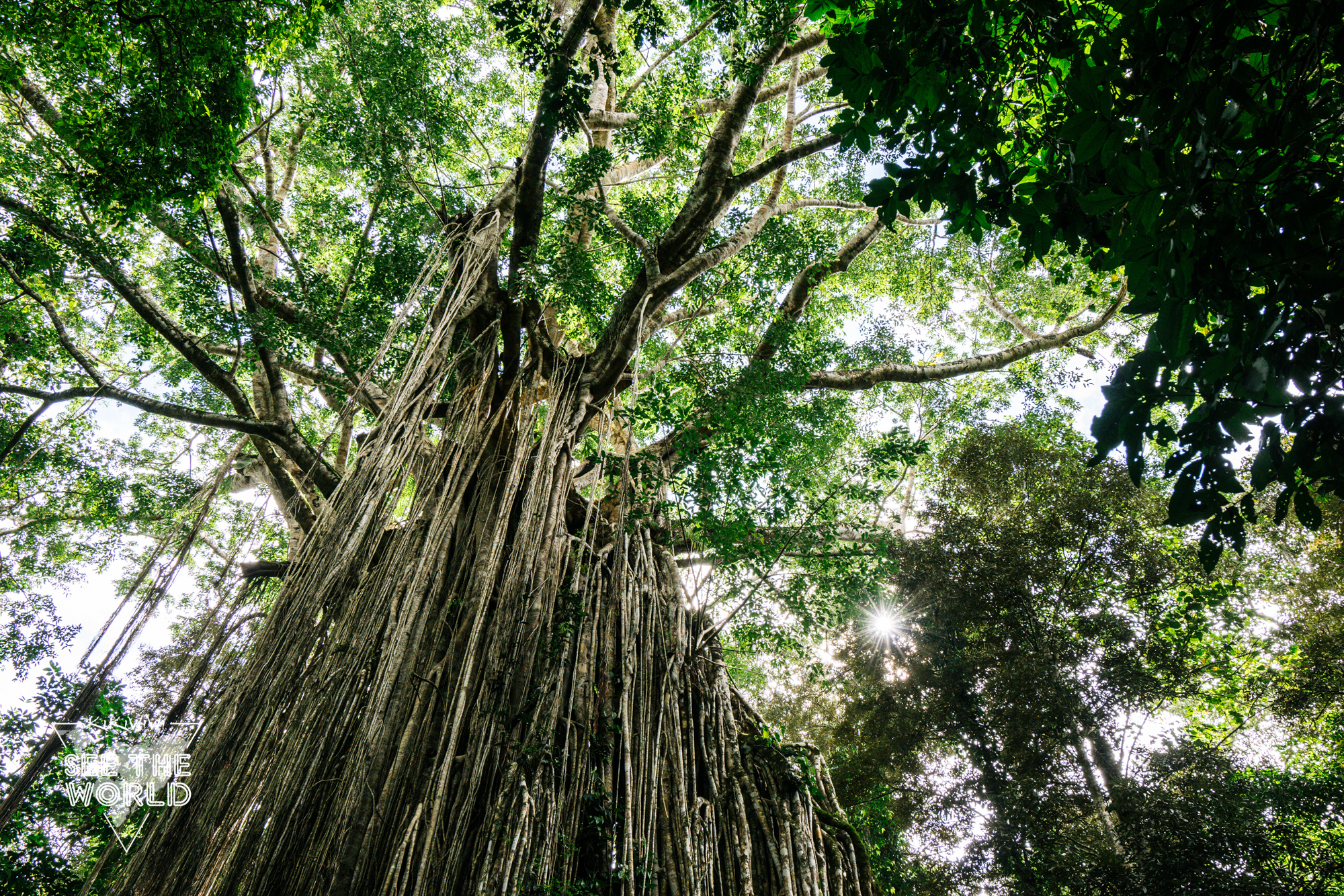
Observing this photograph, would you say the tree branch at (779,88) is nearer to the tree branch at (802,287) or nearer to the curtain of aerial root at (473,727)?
the tree branch at (802,287)

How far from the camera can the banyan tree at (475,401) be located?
2.12 meters

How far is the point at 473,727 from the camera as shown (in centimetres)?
233

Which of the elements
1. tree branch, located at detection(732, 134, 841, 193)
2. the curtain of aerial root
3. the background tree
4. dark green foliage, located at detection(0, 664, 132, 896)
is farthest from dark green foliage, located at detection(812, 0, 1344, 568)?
dark green foliage, located at detection(0, 664, 132, 896)

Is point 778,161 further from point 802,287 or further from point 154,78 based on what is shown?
point 154,78

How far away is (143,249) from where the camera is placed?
5559 mm

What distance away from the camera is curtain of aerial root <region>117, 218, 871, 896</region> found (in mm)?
1936

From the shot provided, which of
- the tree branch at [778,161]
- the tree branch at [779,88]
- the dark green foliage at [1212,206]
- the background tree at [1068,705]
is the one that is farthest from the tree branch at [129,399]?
the background tree at [1068,705]

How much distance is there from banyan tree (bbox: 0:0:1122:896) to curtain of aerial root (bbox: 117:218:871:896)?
16 millimetres

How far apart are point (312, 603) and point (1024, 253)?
272cm

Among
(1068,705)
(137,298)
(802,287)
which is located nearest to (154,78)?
(137,298)

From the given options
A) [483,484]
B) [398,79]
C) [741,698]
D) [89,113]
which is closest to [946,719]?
[741,698]

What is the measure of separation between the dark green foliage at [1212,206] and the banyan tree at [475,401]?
7.01 feet

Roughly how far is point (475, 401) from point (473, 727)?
193 cm

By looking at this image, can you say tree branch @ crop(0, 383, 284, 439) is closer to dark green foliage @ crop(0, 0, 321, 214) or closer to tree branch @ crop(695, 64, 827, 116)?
dark green foliage @ crop(0, 0, 321, 214)
